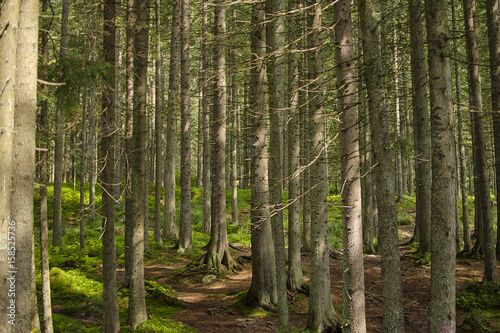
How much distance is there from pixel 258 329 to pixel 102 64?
19.0 feet

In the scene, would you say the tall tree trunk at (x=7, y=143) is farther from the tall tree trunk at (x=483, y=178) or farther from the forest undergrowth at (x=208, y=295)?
the tall tree trunk at (x=483, y=178)

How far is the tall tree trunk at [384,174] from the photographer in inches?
197

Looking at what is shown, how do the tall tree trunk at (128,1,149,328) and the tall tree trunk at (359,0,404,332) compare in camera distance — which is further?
the tall tree trunk at (128,1,149,328)

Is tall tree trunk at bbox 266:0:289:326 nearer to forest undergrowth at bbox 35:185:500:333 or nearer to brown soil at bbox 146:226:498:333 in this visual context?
forest undergrowth at bbox 35:185:500:333

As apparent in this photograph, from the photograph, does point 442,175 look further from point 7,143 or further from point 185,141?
point 185,141

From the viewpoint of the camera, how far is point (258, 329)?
296 inches

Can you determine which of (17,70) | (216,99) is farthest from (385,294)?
(216,99)

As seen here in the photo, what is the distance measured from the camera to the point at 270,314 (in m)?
8.24

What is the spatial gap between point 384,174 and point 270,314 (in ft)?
15.5

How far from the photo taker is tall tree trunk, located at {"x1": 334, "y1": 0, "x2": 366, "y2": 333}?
202 inches

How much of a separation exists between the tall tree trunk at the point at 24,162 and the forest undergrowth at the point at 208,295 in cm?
331

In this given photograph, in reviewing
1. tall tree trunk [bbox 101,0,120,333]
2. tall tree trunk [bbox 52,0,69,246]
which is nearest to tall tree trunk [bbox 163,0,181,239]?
tall tree trunk [bbox 52,0,69,246]

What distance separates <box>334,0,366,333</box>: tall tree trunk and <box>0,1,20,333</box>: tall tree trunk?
3910 mm

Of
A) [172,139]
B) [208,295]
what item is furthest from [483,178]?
[172,139]
